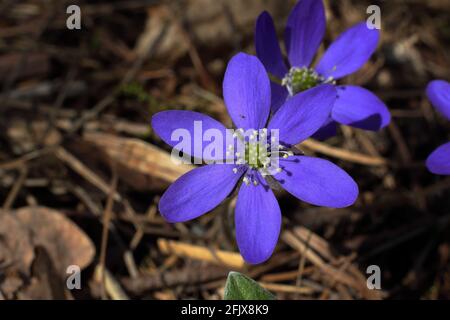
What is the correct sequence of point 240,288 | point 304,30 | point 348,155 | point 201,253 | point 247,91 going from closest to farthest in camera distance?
point 240,288
point 247,91
point 304,30
point 201,253
point 348,155

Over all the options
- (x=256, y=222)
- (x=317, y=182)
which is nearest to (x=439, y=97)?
(x=317, y=182)

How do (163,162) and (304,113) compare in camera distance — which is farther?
(163,162)

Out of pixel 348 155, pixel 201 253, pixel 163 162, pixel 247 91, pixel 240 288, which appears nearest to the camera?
pixel 240 288

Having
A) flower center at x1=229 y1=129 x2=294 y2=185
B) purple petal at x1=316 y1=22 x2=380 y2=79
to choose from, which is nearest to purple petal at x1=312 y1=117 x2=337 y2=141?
flower center at x1=229 y1=129 x2=294 y2=185

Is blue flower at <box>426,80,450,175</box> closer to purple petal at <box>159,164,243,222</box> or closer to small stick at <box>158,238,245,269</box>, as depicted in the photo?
purple petal at <box>159,164,243,222</box>

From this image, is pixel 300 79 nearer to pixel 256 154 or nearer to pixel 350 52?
pixel 350 52

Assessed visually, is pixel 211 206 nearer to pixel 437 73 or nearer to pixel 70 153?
pixel 70 153
